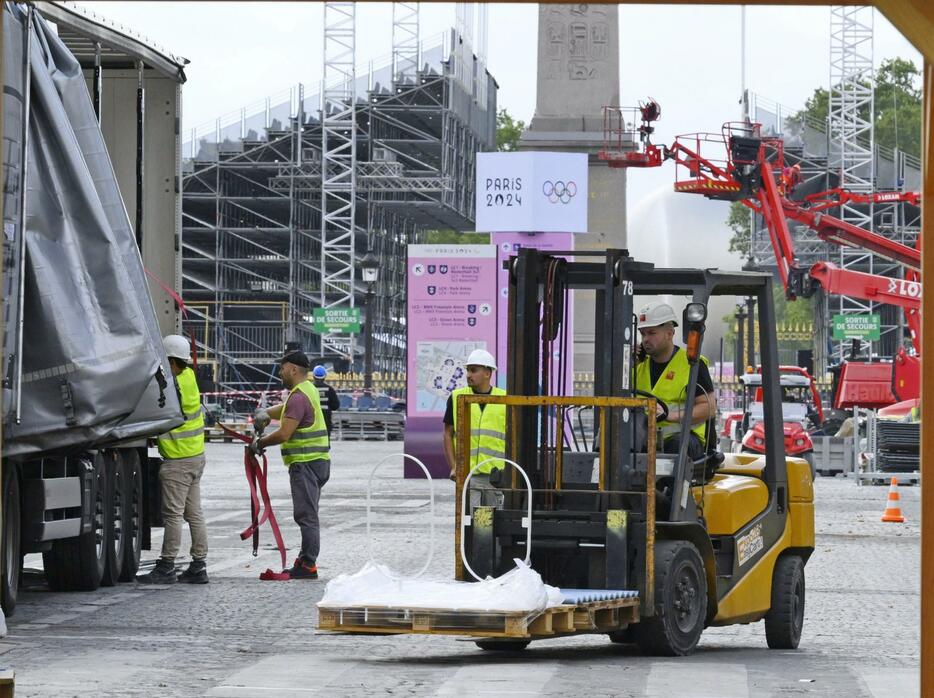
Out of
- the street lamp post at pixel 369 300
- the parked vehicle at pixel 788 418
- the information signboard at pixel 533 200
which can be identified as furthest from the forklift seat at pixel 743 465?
the street lamp post at pixel 369 300

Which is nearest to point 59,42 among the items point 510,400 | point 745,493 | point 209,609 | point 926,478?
point 209,609

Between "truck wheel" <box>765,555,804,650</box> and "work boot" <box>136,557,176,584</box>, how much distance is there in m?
5.55

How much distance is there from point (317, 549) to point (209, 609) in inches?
95.2

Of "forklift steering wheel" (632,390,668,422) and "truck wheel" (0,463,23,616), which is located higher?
"forklift steering wheel" (632,390,668,422)

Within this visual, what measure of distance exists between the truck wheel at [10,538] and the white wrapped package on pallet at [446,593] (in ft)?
10.7

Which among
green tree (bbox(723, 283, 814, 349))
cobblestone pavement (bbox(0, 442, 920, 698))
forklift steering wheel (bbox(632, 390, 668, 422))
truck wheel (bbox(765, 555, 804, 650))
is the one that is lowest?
cobblestone pavement (bbox(0, 442, 920, 698))

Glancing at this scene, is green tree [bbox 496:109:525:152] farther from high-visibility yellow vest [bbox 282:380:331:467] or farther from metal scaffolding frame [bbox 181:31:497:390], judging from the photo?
high-visibility yellow vest [bbox 282:380:331:467]

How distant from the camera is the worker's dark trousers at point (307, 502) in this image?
15859mm

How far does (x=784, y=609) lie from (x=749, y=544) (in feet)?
1.83

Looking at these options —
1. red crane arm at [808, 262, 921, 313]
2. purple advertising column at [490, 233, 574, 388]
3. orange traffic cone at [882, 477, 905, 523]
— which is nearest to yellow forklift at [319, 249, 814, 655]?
orange traffic cone at [882, 477, 905, 523]

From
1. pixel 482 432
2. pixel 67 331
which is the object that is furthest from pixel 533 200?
pixel 482 432

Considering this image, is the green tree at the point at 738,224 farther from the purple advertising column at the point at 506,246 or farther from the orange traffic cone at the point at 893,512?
the orange traffic cone at the point at 893,512

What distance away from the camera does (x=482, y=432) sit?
12922 mm

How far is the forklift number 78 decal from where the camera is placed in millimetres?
11508
